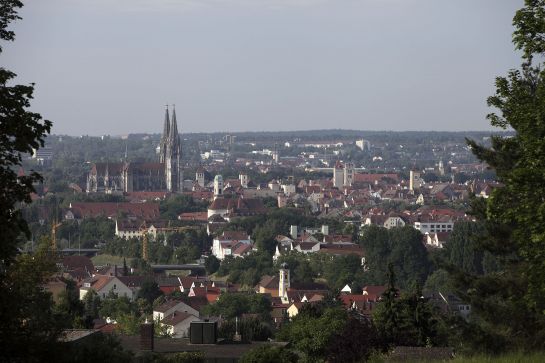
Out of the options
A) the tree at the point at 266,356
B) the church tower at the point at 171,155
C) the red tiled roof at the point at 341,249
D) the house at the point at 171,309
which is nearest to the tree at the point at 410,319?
the tree at the point at 266,356

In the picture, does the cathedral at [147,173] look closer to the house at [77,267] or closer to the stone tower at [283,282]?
the house at [77,267]

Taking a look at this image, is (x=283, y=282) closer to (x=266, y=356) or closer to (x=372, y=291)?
(x=372, y=291)

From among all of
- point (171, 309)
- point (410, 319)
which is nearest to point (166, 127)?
point (171, 309)

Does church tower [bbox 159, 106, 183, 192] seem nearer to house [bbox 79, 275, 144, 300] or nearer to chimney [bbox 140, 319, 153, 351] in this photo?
house [bbox 79, 275, 144, 300]

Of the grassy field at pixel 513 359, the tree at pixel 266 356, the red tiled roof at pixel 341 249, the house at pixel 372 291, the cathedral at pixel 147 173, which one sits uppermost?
the grassy field at pixel 513 359

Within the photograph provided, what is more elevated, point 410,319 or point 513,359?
point 513,359
